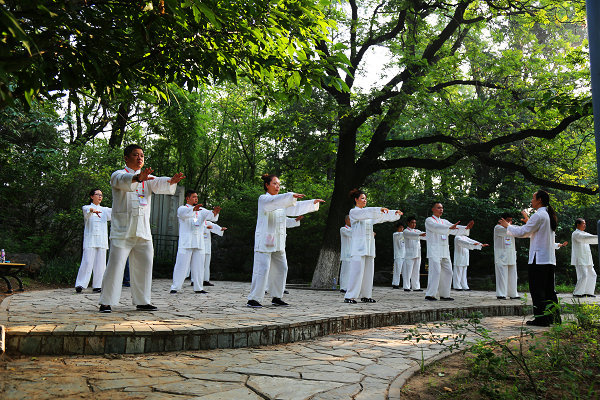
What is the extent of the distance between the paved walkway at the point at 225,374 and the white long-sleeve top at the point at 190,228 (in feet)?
19.6

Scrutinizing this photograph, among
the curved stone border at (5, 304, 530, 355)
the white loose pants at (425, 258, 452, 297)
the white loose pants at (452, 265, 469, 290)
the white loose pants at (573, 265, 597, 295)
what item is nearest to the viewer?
the curved stone border at (5, 304, 530, 355)

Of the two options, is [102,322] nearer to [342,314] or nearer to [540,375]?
[342,314]

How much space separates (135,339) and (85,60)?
99.1 inches

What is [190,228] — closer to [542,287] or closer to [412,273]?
[542,287]

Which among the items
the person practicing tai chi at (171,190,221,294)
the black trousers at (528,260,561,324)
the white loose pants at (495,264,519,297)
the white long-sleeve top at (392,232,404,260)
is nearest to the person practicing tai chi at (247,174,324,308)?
the person practicing tai chi at (171,190,221,294)

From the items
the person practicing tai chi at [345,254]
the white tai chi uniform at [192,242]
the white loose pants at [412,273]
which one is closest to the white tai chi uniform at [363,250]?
the white tai chi uniform at [192,242]

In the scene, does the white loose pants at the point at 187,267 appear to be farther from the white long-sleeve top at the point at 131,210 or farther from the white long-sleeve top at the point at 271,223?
the white long-sleeve top at the point at 131,210

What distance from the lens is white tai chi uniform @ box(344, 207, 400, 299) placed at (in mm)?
9086

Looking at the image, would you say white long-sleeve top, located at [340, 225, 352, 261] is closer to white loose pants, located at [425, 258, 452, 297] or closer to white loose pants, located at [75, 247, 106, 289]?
white loose pants, located at [425, 258, 452, 297]

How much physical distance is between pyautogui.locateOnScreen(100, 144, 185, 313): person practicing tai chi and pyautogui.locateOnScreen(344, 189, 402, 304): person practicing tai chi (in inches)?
158

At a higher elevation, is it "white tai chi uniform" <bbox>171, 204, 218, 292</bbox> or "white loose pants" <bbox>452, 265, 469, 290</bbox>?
"white tai chi uniform" <bbox>171, 204, 218, 292</bbox>

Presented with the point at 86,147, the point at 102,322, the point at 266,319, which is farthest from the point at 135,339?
the point at 86,147

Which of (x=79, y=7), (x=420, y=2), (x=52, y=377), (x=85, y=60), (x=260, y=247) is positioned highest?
(x=420, y=2)

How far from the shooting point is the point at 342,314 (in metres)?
6.69
